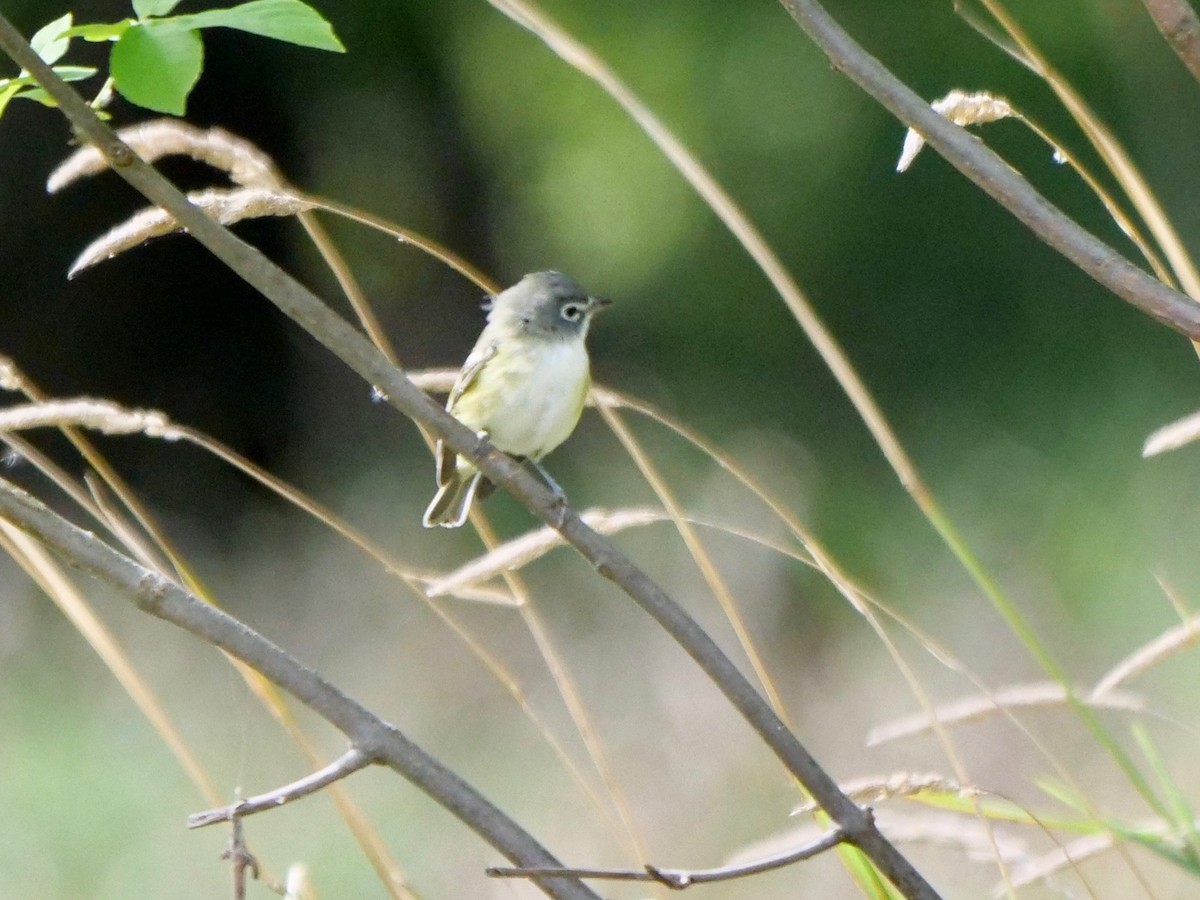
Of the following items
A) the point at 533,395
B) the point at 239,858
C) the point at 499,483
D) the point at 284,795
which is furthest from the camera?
the point at 533,395

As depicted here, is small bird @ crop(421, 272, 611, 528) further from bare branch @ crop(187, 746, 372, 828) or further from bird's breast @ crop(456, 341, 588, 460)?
bare branch @ crop(187, 746, 372, 828)

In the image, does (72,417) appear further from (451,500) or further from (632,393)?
(632,393)

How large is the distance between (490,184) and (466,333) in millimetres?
683

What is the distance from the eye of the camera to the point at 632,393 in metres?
5.01

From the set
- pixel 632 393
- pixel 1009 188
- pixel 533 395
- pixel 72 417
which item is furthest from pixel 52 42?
pixel 632 393

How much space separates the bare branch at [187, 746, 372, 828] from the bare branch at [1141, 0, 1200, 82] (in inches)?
25.8

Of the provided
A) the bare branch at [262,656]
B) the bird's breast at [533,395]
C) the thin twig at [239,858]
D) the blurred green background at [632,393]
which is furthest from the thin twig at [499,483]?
the blurred green background at [632,393]

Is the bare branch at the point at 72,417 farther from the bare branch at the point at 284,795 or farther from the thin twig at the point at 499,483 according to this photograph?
the bare branch at the point at 284,795

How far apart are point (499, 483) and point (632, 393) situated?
397 centimetres

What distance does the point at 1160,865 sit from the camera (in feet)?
9.10

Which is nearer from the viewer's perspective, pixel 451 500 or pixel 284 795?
pixel 284 795

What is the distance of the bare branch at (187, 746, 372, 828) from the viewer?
2.80 feet

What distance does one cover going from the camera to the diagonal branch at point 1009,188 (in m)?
0.90

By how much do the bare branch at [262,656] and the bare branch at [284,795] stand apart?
12 millimetres
